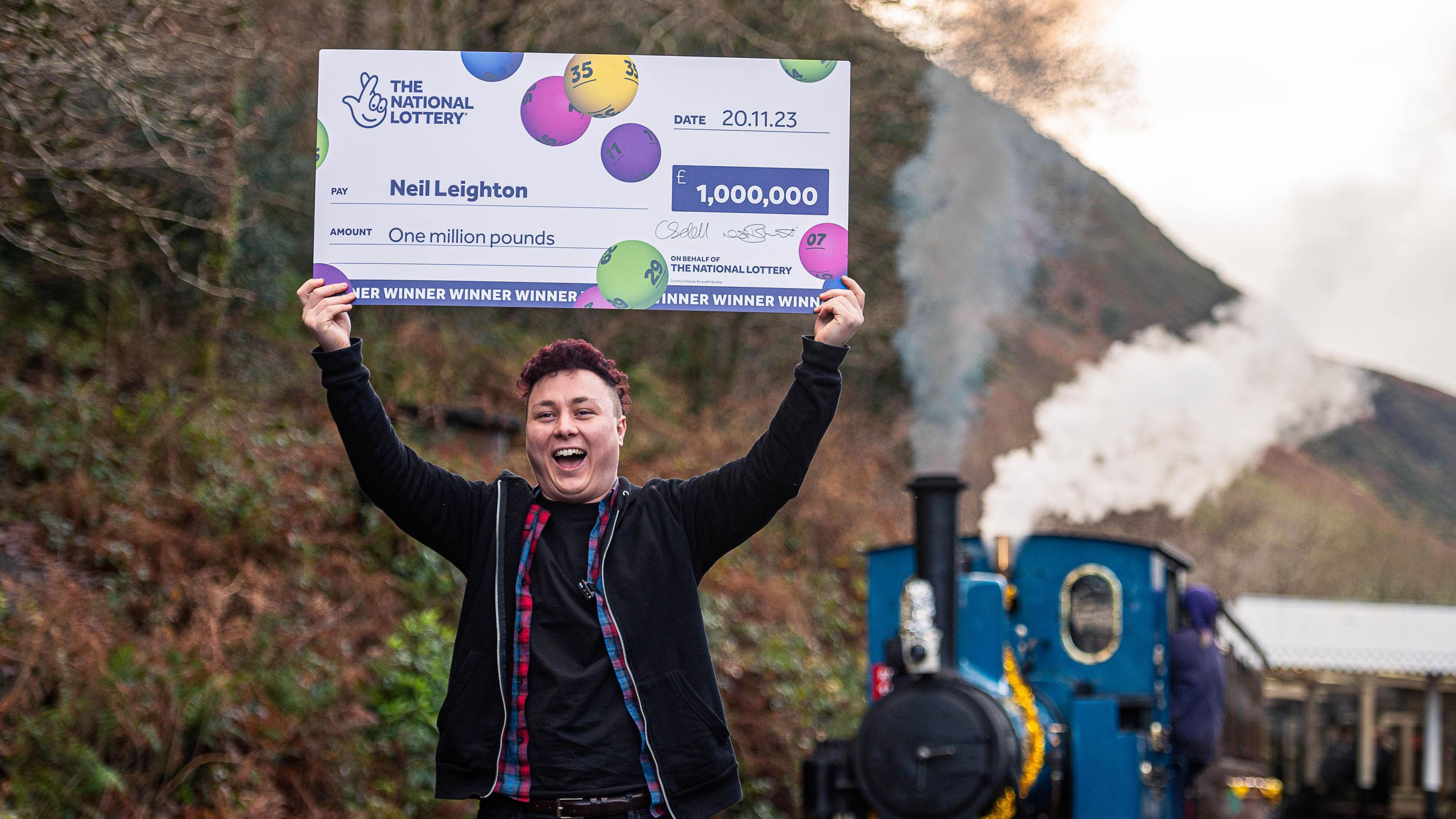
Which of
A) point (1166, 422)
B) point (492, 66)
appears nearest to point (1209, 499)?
point (1166, 422)

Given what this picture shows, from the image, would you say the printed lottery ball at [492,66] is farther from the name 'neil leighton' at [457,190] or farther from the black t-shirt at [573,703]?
the black t-shirt at [573,703]

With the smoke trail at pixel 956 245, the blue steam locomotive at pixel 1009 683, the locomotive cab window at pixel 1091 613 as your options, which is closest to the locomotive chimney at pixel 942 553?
the blue steam locomotive at pixel 1009 683

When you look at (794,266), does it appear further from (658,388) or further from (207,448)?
(658,388)

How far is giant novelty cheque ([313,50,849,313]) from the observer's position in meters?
3.17

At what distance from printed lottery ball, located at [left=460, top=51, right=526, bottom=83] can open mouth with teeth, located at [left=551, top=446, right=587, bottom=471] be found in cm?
98

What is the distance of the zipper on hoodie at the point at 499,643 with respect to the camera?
2.68 metres

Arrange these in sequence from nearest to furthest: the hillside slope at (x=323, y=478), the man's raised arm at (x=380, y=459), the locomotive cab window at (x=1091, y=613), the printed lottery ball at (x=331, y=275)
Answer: the man's raised arm at (x=380, y=459)
the printed lottery ball at (x=331, y=275)
the hillside slope at (x=323, y=478)
the locomotive cab window at (x=1091, y=613)

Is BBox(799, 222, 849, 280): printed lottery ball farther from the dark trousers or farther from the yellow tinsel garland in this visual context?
the yellow tinsel garland

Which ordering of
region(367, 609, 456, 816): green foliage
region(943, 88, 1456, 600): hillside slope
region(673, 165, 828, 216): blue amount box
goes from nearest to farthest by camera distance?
region(673, 165, 828, 216): blue amount box < region(367, 609, 456, 816): green foliage < region(943, 88, 1456, 600): hillside slope

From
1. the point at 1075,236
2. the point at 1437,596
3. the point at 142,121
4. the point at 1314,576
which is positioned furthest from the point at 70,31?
the point at 1437,596

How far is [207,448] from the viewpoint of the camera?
33.1ft

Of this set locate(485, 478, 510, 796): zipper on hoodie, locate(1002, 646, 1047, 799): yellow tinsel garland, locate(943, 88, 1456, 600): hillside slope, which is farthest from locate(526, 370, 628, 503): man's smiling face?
locate(943, 88, 1456, 600): hillside slope

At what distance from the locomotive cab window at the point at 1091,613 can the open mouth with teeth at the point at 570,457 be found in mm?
6341

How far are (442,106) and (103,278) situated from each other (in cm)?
906
